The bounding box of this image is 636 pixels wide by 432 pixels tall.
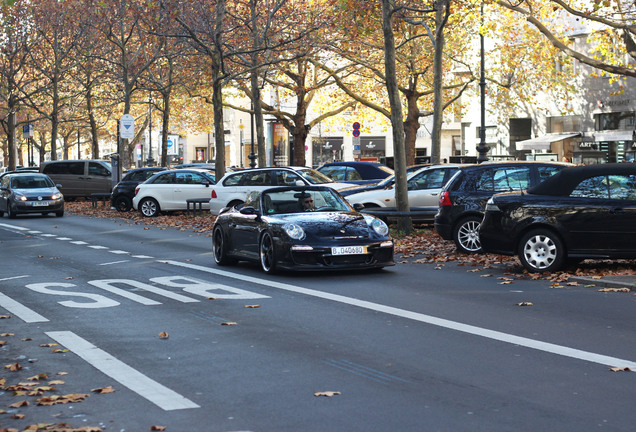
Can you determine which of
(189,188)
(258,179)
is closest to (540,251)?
(258,179)

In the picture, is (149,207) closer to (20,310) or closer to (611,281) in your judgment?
(20,310)

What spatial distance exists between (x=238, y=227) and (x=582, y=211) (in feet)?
16.9

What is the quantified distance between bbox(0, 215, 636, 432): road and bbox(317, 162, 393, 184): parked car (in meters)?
16.1

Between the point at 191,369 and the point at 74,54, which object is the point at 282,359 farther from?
the point at 74,54

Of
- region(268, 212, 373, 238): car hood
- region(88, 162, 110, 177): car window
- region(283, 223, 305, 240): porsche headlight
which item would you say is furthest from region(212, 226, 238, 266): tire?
region(88, 162, 110, 177): car window

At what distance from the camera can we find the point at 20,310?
11492 mm

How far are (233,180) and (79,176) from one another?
18268 mm

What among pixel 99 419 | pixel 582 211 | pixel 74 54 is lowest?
pixel 99 419

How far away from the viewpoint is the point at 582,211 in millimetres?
14141

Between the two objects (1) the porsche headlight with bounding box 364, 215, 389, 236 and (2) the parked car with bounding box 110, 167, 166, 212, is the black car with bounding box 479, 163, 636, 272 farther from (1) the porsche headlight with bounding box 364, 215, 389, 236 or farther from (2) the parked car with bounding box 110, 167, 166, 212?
(2) the parked car with bounding box 110, 167, 166, 212

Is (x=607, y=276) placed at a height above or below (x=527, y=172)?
below

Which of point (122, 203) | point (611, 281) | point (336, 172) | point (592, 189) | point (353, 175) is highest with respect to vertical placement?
point (336, 172)

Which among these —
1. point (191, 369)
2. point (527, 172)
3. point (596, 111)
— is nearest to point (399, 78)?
point (596, 111)

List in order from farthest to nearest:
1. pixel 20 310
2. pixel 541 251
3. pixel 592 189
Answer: pixel 541 251
pixel 592 189
pixel 20 310
